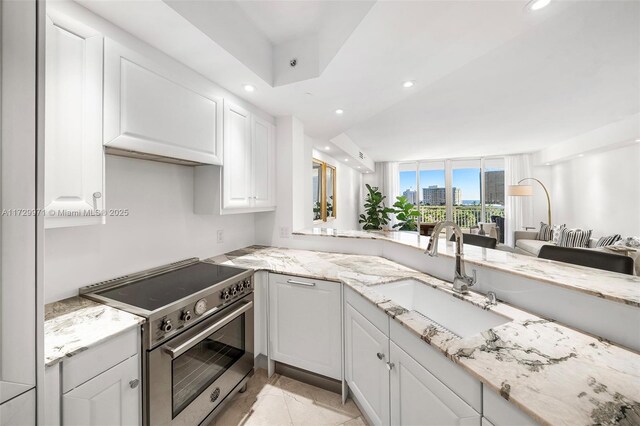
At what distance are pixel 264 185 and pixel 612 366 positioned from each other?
90.8 inches

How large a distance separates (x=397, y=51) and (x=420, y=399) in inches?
71.3

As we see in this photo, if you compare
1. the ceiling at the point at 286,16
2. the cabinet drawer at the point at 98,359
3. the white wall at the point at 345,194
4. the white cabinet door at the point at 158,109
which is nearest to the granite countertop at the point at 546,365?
the cabinet drawer at the point at 98,359

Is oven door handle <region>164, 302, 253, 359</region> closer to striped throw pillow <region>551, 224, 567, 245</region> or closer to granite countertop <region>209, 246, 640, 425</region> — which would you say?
granite countertop <region>209, 246, 640, 425</region>

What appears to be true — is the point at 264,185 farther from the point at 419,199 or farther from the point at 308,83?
the point at 419,199

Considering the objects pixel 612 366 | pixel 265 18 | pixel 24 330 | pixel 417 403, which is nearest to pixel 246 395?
pixel 417 403

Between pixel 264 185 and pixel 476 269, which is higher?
pixel 264 185

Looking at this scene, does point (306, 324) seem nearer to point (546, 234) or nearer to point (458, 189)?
point (546, 234)

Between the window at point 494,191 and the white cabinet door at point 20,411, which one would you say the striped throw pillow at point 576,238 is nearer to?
the window at point 494,191

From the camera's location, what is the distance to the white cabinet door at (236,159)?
1.92 meters

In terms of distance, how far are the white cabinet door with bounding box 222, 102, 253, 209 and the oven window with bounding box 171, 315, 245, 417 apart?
2.97ft

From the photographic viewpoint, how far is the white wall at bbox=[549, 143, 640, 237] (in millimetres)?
4082

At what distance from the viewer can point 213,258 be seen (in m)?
2.14

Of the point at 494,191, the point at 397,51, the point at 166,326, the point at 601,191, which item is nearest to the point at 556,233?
the point at 601,191

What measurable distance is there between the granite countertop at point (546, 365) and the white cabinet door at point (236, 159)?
4.44 feet
